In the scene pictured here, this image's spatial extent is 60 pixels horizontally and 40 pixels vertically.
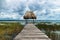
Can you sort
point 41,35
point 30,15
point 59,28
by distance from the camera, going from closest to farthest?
point 41,35 → point 30,15 → point 59,28

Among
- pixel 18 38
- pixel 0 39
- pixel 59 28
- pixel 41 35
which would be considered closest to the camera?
Result: pixel 18 38

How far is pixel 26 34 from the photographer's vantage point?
27.2 feet

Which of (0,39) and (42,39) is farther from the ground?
(42,39)

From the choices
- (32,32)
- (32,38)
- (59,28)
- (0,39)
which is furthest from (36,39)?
(59,28)

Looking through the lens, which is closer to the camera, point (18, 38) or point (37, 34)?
point (18, 38)

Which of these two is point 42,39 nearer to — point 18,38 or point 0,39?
point 18,38

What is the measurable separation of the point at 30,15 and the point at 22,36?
4009 millimetres

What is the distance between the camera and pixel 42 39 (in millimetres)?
7723

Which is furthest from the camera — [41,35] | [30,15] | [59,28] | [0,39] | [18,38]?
[59,28]

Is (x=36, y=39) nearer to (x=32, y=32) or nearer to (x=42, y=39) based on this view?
(x=42, y=39)

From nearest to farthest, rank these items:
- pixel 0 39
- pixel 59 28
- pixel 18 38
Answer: pixel 18 38 < pixel 0 39 < pixel 59 28

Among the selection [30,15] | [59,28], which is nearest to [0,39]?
[30,15]

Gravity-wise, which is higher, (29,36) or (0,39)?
(29,36)

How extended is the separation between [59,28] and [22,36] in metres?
19.5
